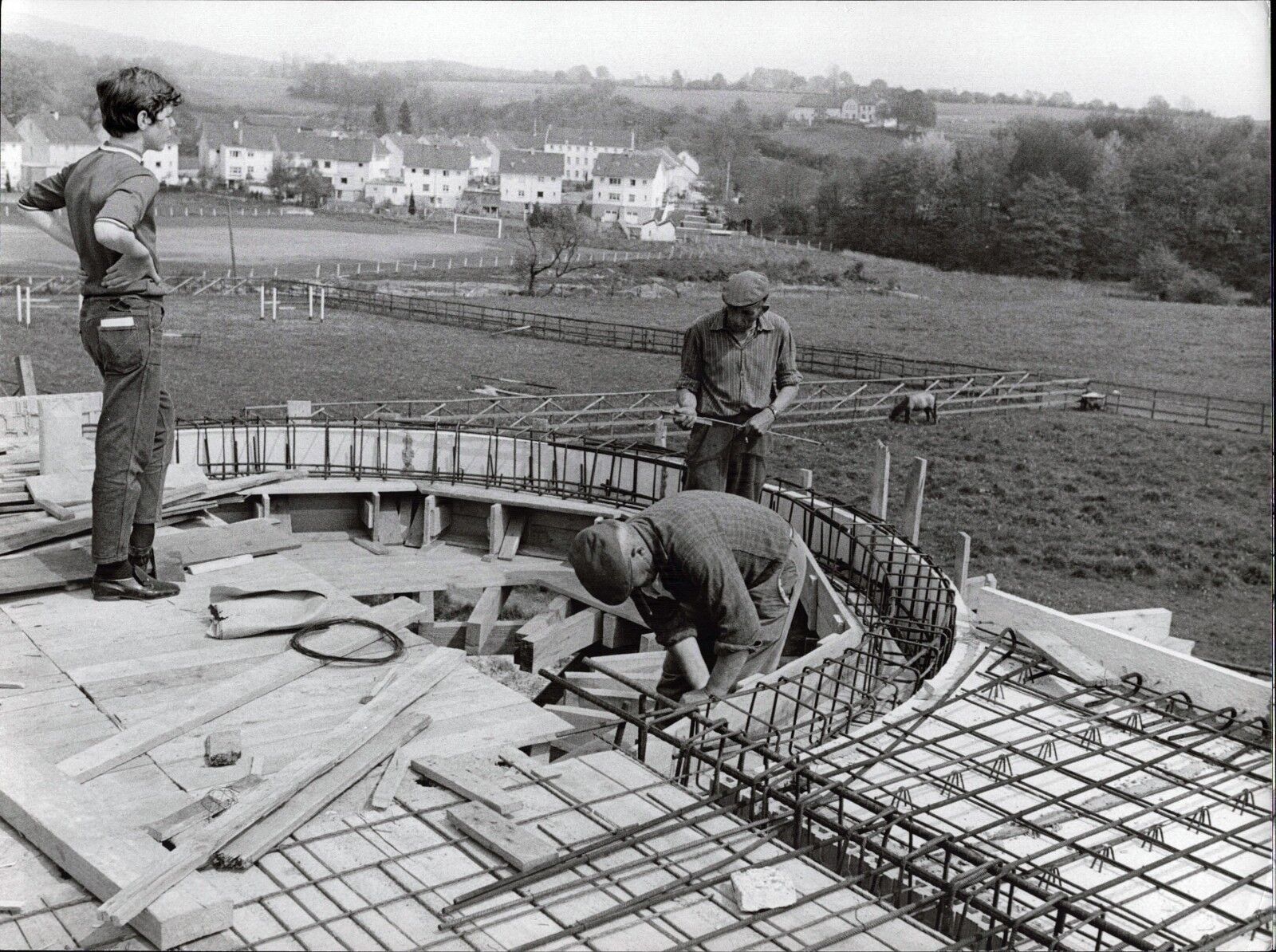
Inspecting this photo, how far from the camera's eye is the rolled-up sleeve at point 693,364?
679 centimetres

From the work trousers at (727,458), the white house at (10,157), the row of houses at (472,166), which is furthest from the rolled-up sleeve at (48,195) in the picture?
the row of houses at (472,166)

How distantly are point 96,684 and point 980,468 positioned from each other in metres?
21.2

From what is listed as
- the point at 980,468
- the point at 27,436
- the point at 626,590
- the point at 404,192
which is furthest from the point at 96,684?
the point at 404,192

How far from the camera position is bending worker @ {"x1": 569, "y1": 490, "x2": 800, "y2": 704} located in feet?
14.4

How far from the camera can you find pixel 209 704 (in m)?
4.54

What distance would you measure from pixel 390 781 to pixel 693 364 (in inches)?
135

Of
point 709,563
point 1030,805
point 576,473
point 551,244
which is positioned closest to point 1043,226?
point 551,244

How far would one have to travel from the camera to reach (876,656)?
20.0ft

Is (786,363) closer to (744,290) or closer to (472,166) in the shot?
(744,290)

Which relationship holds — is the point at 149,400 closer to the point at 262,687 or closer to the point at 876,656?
the point at 262,687

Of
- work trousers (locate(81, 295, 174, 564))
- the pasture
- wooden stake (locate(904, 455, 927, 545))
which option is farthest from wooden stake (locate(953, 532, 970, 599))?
the pasture

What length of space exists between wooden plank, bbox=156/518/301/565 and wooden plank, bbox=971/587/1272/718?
12.9ft

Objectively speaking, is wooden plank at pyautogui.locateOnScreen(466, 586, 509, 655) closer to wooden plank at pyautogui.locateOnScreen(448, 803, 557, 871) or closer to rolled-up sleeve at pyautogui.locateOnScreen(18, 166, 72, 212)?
rolled-up sleeve at pyautogui.locateOnScreen(18, 166, 72, 212)

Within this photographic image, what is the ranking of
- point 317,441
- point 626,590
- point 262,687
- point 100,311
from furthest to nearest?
point 317,441 < point 100,311 < point 262,687 < point 626,590
